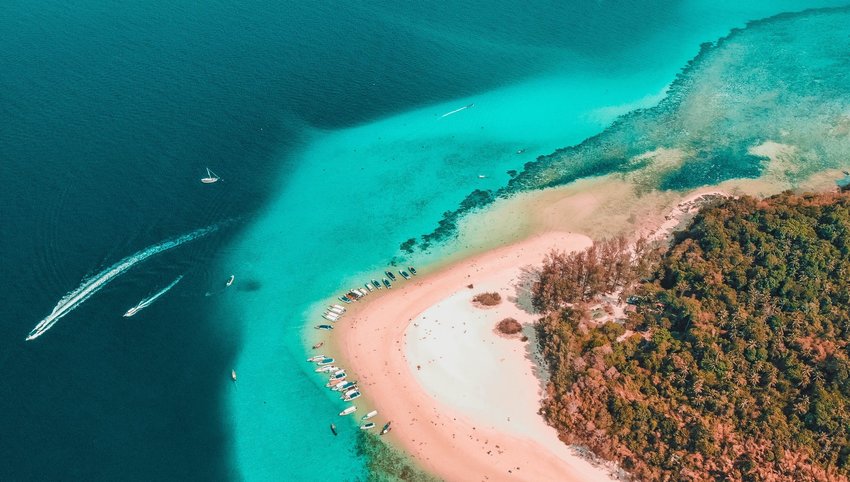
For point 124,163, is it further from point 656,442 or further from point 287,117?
point 656,442

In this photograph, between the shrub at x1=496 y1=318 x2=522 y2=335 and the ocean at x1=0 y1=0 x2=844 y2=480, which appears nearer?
the ocean at x1=0 y1=0 x2=844 y2=480

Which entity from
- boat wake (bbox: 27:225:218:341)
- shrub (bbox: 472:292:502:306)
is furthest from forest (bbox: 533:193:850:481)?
boat wake (bbox: 27:225:218:341)

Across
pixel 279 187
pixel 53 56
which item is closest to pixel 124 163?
pixel 279 187

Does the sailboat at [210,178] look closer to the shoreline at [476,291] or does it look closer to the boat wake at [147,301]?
the boat wake at [147,301]

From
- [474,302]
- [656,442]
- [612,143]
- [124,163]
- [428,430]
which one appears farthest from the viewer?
[612,143]

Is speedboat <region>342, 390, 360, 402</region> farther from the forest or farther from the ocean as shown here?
the forest

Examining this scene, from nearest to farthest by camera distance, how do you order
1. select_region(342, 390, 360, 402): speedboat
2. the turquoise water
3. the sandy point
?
the sandy point → the turquoise water → select_region(342, 390, 360, 402): speedboat
